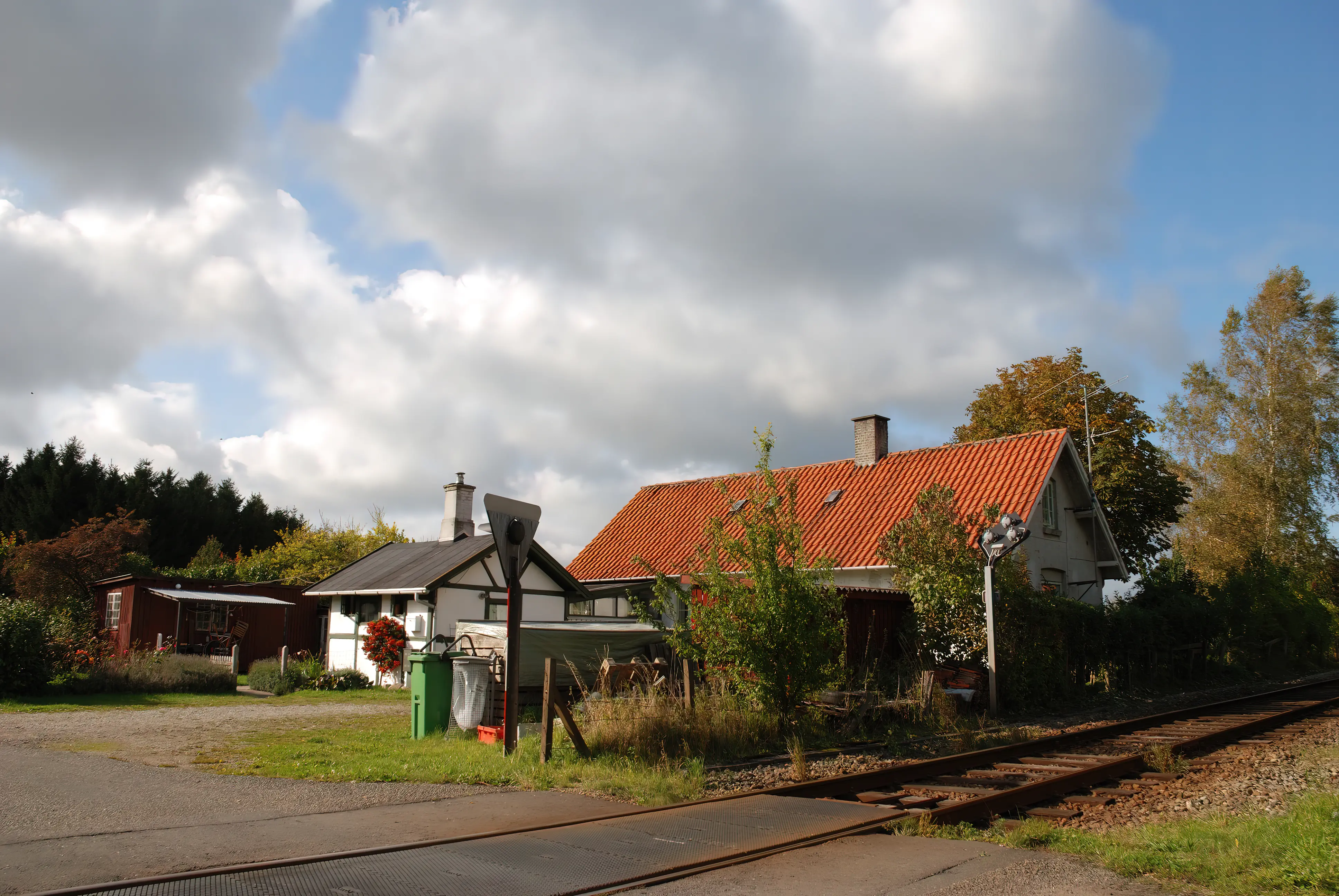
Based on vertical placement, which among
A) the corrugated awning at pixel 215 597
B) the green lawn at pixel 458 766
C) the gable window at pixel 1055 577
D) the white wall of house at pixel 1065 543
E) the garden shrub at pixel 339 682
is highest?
the white wall of house at pixel 1065 543

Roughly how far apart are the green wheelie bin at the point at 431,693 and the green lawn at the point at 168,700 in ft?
25.2

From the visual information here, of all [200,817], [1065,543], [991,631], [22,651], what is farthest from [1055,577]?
[22,651]

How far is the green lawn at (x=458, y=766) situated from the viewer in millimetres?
8492

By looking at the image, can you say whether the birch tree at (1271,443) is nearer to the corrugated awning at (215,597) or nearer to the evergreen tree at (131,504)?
the corrugated awning at (215,597)

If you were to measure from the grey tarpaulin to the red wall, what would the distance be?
15.8 metres

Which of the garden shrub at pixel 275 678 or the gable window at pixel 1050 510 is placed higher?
the gable window at pixel 1050 510

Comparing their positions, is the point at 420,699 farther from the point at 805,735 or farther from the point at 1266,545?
the point at 1266,545

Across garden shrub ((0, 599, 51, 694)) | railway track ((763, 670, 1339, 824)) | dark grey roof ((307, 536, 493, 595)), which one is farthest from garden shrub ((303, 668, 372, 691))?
railway track ((763, 670, 1339, 824))

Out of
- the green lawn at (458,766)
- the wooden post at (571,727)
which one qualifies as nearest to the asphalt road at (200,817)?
the green lawn at (458,766)

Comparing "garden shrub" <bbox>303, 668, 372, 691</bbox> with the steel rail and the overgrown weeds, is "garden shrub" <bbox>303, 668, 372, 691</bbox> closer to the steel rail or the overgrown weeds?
the steel rail

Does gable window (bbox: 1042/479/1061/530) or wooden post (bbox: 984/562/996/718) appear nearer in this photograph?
wooden post (bbox: 984/562/996/718)

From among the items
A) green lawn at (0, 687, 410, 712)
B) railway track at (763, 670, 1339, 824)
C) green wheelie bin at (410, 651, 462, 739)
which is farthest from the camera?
green lawn at (0, 687, 410, 712)

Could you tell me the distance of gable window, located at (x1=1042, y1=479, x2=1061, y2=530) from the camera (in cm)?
2352

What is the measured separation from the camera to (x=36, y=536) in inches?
1725
